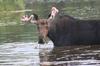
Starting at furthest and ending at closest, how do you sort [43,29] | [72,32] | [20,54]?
1. [43,29]
2. [72,32]
3. [20,54]

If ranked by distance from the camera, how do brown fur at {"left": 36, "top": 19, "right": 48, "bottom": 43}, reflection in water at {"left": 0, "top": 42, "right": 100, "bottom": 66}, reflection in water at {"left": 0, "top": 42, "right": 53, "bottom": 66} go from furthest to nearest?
brown fur at {"left": 36, "top": 19, "right": 48, "bottom": 43}, reflection in water at {"left": 0, "top": 42, "right": 53, "bottom": 66}, reflection in water at {"left": 0, "top": 42, "right": 100, "bottom": 66}

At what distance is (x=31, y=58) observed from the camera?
51.2ft

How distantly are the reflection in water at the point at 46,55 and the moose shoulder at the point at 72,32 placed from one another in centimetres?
44

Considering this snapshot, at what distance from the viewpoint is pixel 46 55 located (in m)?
16.2

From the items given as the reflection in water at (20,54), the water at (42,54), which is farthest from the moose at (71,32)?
the reflection in water at (20,54)

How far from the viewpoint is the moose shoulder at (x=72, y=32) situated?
1811cm

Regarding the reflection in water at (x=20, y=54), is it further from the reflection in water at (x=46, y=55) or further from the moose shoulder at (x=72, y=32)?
the moose shoulder at (x=72, y=32)

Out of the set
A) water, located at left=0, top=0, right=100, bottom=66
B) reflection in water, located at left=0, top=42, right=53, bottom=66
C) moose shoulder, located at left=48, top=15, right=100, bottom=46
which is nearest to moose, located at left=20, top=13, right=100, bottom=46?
moose shoulder, located at left=48, top=15, right=100, bottom=46

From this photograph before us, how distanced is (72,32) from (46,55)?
7.29 ft

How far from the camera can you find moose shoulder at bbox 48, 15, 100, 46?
18109mm

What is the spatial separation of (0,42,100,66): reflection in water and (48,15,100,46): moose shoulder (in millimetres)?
437

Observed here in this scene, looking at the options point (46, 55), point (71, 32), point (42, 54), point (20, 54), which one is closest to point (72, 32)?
point (71, 32)

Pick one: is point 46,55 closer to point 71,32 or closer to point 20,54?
point 20,54

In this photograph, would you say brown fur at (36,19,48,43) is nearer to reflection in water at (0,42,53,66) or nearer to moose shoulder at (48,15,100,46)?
moose shoulder at (48,15,100,46)
